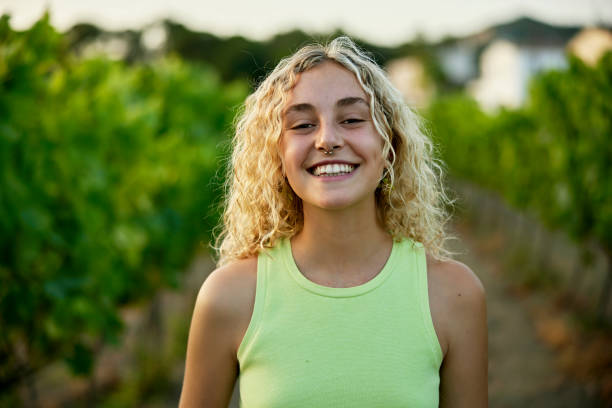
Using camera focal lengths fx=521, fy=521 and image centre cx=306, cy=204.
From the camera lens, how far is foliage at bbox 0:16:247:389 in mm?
2738

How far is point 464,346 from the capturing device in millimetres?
1636

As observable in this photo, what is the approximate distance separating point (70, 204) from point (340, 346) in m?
2.38

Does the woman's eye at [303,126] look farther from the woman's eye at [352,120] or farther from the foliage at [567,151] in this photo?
the foliage at [567,151]

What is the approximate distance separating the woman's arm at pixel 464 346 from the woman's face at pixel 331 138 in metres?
0.43

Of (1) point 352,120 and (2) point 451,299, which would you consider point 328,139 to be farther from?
(2) point 451,299

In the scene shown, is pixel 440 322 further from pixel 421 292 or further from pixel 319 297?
pixel 319 297

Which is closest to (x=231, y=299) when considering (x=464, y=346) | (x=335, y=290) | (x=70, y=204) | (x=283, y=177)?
(x=335, y=290)

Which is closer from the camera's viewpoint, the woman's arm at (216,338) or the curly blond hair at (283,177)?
the woman's arm at (216,338)

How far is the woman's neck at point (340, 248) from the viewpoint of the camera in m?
1.70

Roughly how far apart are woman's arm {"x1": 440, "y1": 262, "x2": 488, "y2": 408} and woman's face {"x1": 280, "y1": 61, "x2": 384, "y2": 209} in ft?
1.42

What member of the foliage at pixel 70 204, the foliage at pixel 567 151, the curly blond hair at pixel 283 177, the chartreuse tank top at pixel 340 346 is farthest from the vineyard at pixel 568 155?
the foliage at pixel 70 204

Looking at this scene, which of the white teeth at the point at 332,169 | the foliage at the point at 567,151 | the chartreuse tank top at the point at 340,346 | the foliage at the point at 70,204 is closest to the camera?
the chartreuse tank top at the point at 340,346

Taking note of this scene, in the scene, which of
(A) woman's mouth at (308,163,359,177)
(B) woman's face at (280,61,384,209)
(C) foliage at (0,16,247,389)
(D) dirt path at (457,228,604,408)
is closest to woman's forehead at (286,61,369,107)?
(B) woman's face at (280,61,384,209)

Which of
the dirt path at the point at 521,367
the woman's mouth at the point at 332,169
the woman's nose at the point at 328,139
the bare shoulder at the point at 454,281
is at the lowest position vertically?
the dirt path at the point at 521,367
